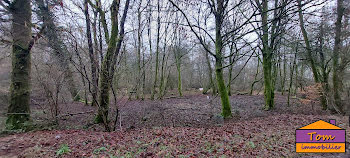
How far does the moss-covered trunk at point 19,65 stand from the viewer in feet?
18.3

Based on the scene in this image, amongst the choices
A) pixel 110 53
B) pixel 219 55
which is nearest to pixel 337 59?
pixel 219 55

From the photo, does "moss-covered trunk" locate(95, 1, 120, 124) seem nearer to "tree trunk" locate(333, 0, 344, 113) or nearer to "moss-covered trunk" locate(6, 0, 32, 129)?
"moss-covered trunk" locate(6, 0, 32, 129)

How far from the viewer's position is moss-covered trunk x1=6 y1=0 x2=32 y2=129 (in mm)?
5574

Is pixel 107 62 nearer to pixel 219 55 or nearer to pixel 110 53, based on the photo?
pixel 110 53

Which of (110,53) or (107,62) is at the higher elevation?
(110,53)

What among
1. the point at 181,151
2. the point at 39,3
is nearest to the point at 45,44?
the point at 39,3

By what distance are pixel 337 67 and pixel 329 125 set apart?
8.06 m

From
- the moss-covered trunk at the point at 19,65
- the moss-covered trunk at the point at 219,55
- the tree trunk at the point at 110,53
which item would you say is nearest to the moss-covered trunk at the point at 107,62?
the tree trunk at the point at 110,53

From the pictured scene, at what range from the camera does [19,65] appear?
5.67m

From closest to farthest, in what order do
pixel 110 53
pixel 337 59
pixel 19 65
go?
1. pixel 19 65
2. pixel 110 53
3. pixel 337 59

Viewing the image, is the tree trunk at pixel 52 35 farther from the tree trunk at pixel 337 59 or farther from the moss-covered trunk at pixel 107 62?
the tree trunk at pixel 337 59

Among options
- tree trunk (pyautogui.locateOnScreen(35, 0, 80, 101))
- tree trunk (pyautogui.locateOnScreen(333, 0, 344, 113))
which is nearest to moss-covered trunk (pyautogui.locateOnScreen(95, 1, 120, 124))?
tree trunk (pyautogui.locateOnScreen(35, 0, 80, 101))

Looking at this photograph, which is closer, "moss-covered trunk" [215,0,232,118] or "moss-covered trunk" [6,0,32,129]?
"moss-covered trunk" [6,0,32,129]

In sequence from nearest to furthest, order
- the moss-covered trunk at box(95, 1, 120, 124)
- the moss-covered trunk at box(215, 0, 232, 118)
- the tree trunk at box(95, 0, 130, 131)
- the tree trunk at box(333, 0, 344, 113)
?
the tree trunk at box(95, 0, 130, 131), the moss-covered trunk at box(95, 1, 120, 124), the moss-covered trunk at box(215, 0, 232, 118), the tree trunk at box(333, 0, 344, 113)
